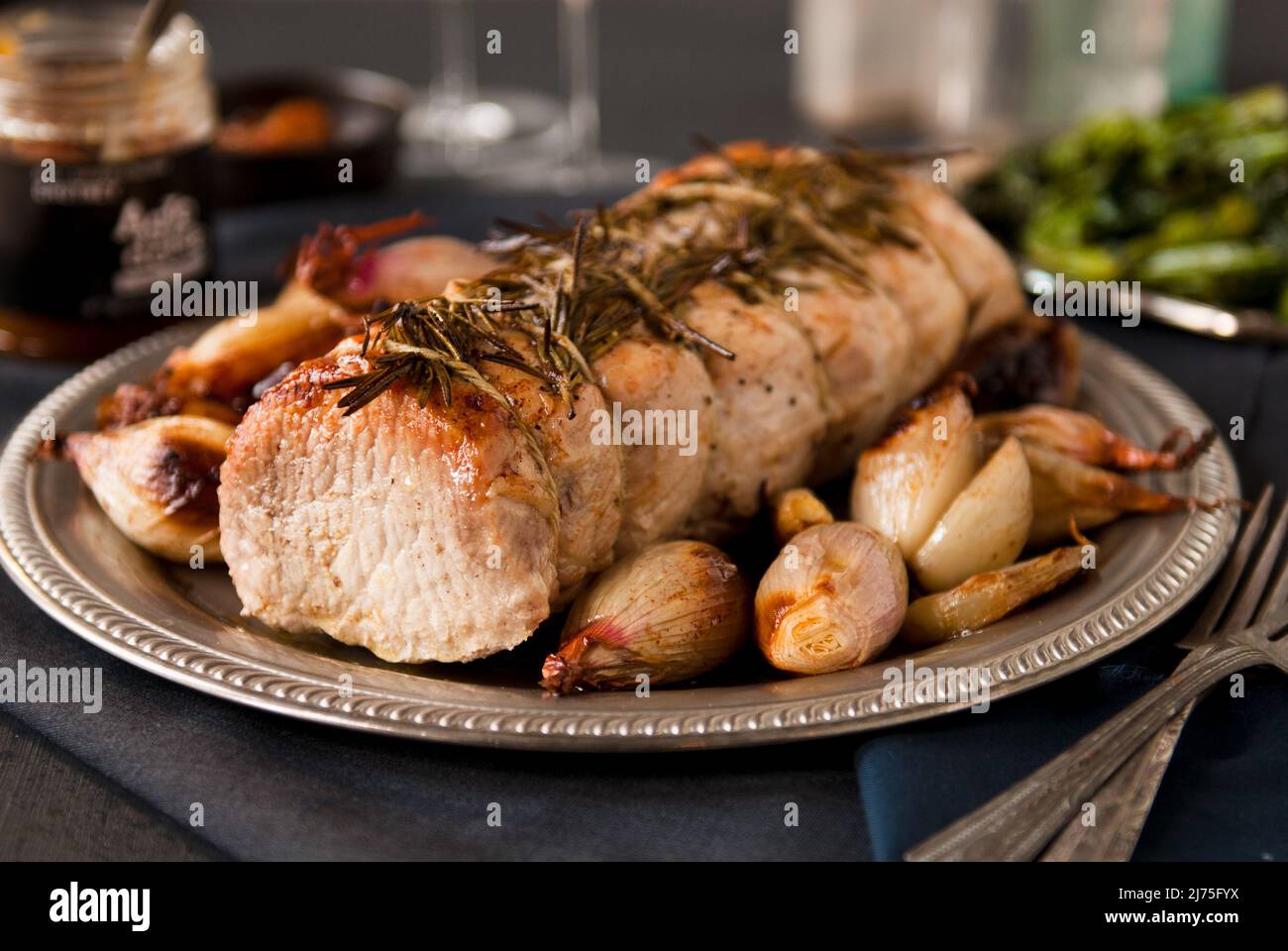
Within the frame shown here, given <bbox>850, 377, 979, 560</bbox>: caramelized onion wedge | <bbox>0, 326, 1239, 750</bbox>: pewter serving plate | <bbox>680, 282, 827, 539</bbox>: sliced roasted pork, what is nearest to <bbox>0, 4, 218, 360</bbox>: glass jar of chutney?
<bbox>0, 326, 1239, 750</bbox>: pewter serving plate

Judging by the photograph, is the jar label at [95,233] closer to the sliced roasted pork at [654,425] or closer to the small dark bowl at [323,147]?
the small dark bowl at [323,147]

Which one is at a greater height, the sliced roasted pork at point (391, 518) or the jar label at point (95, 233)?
the jar label at point (95, 233)

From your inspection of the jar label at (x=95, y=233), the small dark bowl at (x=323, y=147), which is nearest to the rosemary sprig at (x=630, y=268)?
the jar label at (x=95, y=233)

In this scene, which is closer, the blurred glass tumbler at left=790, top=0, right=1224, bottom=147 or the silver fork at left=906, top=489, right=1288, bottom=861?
the silver fork at left=906, top=489, right=1288, bottom=861

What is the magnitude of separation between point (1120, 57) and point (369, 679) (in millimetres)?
3158

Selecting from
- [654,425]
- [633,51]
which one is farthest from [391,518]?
[633,51]

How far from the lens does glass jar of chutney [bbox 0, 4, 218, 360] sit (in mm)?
2666

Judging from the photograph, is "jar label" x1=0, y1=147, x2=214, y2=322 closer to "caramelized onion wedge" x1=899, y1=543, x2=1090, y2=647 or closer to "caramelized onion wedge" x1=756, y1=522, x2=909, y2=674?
"caramelized onion wedge" x1=756, y1=522, x2=909, y2=674

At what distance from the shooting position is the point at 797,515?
2.00 m

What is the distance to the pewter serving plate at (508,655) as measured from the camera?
1641mm

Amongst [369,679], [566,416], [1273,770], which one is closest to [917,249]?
[566,416]

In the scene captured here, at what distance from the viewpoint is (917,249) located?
2.42m

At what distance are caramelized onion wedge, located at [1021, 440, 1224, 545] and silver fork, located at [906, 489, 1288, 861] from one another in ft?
0.75

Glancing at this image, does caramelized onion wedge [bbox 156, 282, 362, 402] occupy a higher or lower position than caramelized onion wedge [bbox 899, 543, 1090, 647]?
higher
